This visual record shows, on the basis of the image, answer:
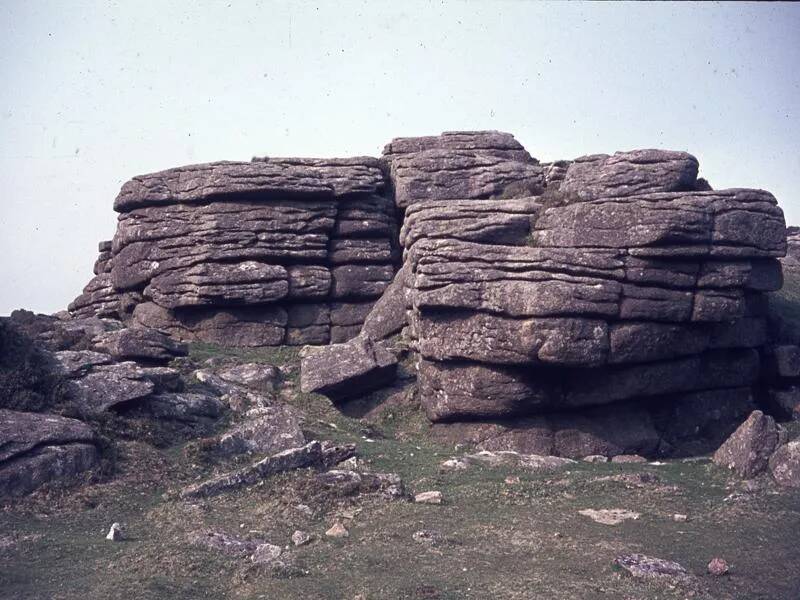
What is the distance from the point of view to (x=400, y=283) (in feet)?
112

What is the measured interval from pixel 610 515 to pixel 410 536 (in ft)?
14.1

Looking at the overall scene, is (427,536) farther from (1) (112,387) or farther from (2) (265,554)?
(1) (112,387)

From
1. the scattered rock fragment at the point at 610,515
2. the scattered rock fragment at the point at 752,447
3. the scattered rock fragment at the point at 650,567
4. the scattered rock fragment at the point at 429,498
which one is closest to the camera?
the scattered rock fragment at the point at 650,567

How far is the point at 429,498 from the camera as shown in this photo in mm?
17578

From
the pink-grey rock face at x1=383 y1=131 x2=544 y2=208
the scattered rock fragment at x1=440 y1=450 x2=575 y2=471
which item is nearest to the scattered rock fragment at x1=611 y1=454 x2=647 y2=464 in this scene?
the scattered rock fragment at x1=440 y1=450 x2=575 y2=471

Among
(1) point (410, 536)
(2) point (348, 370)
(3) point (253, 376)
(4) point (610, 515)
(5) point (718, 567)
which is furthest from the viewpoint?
(3) point (253, 376)

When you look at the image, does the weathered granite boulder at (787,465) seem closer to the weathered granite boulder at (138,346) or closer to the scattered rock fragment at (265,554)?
the scattered rock fragment at (265,554)

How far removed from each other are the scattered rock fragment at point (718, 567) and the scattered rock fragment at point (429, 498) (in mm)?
5875

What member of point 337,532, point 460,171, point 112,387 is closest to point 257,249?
point 460,171

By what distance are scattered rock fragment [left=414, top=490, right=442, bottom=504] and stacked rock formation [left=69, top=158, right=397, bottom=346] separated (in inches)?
771

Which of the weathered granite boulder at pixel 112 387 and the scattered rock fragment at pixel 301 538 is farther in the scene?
the weathered granite boulder at pixel 112 387

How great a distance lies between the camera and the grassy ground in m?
12.8

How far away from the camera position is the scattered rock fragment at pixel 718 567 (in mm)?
13273

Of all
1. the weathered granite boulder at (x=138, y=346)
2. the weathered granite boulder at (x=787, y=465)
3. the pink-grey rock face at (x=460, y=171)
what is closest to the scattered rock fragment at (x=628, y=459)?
the weathered granite boulder at (x=787, y=465)
